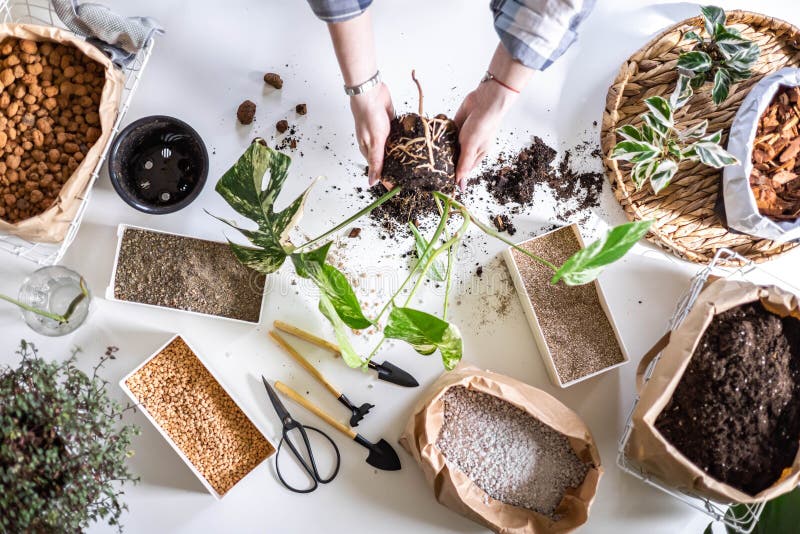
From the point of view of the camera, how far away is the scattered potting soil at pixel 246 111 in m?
1.41

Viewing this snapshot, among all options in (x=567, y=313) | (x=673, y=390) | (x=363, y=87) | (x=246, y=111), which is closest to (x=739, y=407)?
(x=673, y=390)

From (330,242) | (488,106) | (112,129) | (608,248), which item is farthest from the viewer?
(112,129)

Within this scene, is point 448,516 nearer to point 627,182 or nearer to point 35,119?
point 627,182

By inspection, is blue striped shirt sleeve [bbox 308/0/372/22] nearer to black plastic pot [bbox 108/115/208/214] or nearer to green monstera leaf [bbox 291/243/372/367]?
green monstera leaf [bbox 291/243/372/367]

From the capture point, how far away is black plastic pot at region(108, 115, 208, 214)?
1309 millimetres

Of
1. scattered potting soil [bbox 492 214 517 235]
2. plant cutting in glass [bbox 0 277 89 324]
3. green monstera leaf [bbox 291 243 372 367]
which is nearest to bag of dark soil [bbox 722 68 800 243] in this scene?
scattered potting soil [bbox 492 214 517 235]

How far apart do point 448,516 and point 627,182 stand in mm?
933

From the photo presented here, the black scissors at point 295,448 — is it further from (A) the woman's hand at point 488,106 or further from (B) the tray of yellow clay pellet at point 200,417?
(A) the woman's hand at point 488,106

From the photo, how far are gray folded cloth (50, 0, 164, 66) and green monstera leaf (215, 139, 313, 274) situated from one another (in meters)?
0.45

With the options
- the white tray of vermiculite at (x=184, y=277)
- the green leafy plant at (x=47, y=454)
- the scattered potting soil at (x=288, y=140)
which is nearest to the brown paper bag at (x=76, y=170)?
the white tray of vermiculite at (x=184, y=277)

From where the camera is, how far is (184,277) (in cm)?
139

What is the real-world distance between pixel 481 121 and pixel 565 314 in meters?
0.54

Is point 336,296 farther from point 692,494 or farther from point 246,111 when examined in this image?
point 692,494

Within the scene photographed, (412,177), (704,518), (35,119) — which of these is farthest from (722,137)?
(35,119)
